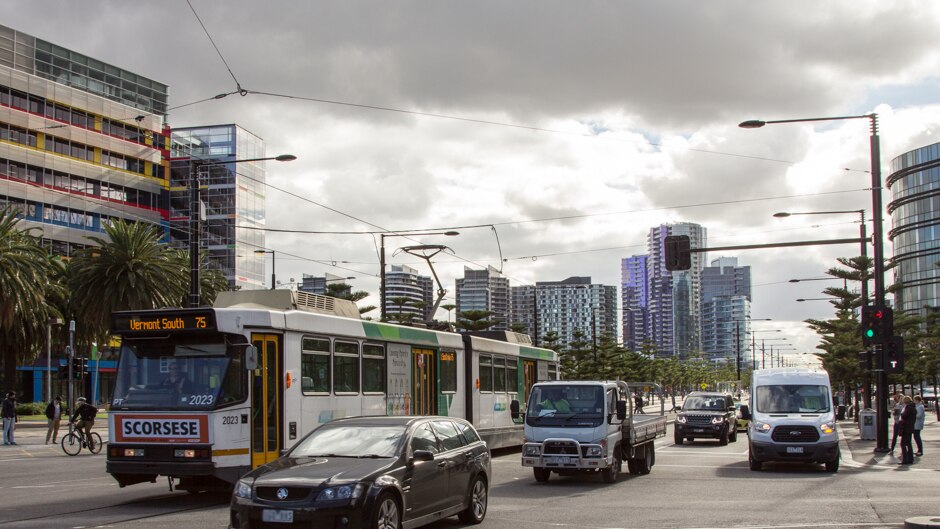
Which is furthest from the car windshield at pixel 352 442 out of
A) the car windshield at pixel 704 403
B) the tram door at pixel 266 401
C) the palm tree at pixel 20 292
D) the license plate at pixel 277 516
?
the palm tree at pixel 20 292

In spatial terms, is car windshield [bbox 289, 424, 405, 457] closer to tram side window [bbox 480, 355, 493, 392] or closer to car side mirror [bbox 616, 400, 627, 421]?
car side mirror [bbox 616, 400, 627, 421]

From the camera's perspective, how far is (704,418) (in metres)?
32.4

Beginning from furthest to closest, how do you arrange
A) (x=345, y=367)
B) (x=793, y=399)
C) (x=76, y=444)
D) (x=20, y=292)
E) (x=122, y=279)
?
1. (x=122, y=279)
2. (x=20, y=292)
3. (x=76, y=444)
4. (x=793, y=399)
5. (x=345, y=367)

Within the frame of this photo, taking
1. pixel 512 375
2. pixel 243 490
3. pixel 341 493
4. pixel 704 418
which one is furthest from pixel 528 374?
pixel 341 493

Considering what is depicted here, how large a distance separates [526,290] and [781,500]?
480ft

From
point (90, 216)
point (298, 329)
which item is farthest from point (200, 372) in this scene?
point (90, 216)

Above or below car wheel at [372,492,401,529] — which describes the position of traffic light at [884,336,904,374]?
above

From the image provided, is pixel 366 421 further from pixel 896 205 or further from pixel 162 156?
pixel 896 205

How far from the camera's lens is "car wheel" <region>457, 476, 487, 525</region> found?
1261cm

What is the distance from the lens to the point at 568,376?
8688 centimetres

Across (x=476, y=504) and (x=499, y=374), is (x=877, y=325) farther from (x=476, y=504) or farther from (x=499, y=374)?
(x=476, y=504)

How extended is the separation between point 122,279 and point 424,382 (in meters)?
29.2

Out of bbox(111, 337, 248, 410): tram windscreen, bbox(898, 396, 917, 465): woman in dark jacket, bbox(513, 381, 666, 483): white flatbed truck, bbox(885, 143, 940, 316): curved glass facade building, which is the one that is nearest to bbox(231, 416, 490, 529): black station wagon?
→ bbox(111, 337, 248, 410): tram windscreen

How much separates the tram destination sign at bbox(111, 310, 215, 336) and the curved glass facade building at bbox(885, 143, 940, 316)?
10352cm
